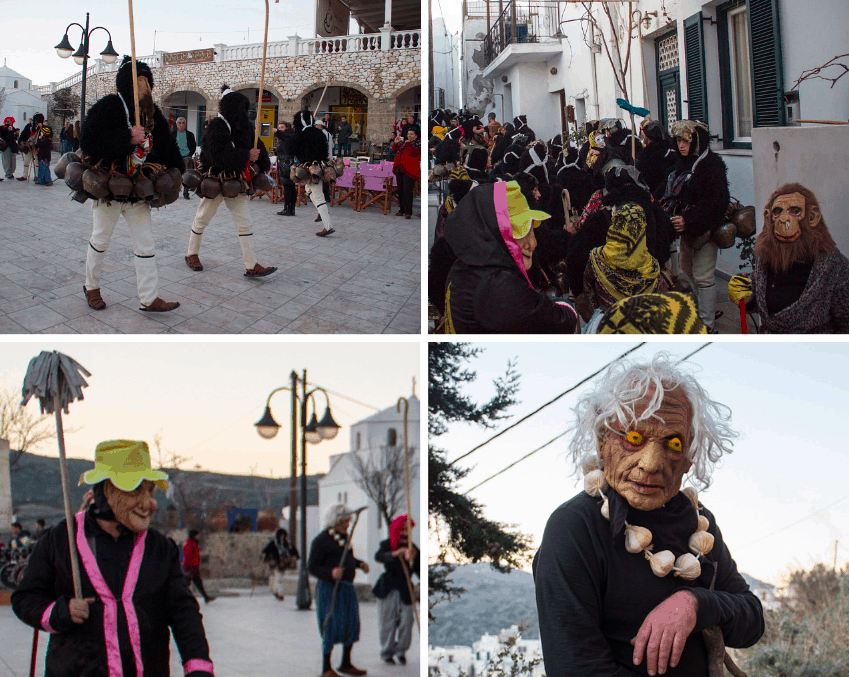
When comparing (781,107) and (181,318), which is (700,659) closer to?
(181,318)

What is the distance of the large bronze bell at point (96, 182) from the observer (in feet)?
11.9

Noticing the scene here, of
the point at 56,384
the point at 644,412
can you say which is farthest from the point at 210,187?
the point at 644,412

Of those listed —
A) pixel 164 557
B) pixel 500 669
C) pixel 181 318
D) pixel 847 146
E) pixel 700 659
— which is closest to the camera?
pixel 700 659

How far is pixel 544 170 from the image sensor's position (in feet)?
13.1

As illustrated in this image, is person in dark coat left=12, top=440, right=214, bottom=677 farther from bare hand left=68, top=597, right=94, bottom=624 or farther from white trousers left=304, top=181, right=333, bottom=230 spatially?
white trousers left=304, top=181, right=333, bottom=230

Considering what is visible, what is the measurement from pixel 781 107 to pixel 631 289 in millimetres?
2234

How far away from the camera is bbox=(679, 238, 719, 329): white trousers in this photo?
3.84 m

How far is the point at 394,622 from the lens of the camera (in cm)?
462

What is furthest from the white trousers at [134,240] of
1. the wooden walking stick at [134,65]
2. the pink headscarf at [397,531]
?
the pink headscarf at [397,531]

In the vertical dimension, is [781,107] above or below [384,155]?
below

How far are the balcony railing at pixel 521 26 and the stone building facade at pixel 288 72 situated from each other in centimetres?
227

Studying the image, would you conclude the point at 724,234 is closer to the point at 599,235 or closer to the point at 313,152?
the point at 599,235

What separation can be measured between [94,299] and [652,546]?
3365 millimetres

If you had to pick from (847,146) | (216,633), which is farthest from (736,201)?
(216,633)
